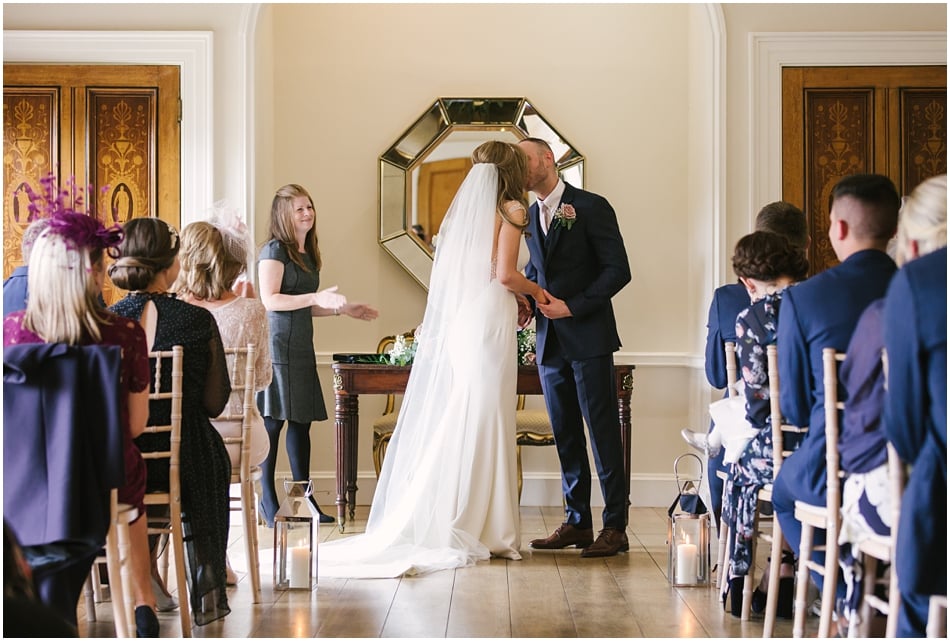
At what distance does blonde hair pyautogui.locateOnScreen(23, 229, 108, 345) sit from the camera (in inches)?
105

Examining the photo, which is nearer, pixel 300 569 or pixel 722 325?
pixel 300 569

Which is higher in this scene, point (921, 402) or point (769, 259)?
point (769, 259)

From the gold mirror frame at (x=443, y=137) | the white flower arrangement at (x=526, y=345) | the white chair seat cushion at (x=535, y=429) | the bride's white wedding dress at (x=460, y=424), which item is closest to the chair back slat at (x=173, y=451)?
the bride's white wedding dress at (x=460, y=424)

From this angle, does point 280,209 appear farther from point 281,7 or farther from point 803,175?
point 803,175

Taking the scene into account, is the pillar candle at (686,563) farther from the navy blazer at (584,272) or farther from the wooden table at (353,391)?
the wooden table at (353,391)

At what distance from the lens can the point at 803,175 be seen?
572 centimetres

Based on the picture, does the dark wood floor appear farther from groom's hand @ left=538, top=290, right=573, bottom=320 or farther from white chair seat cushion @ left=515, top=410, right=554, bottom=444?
white chair seat cushion @ left=515, top=410, right=554, bottom=444

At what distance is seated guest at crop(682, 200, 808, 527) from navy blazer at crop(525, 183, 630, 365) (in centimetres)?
67

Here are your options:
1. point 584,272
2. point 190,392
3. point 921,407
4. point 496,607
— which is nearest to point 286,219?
point 584,272

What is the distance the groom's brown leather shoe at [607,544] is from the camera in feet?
14.7

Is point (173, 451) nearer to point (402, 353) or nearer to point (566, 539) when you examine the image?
point (566, 539)

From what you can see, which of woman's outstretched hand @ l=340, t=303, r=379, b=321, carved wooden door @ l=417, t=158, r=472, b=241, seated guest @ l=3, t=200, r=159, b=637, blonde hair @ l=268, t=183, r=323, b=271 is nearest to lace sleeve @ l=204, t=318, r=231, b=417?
seated guest @ l=3, t=200, r=159, b=637

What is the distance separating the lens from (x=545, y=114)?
20.9ft

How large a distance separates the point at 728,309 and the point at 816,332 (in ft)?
3.74
